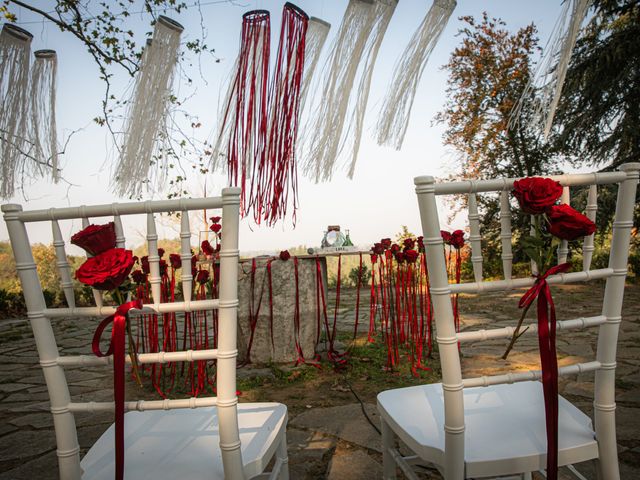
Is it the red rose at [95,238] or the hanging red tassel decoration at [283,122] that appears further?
the hanging red tassel decoration at [283,122]

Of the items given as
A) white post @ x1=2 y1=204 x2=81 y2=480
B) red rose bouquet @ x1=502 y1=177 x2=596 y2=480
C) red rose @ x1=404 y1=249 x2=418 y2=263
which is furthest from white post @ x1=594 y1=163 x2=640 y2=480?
red rose @ x1=404 y1=249 x2=418 y2=263

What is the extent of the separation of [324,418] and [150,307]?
56.7 inches

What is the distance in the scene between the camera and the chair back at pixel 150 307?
85 cm

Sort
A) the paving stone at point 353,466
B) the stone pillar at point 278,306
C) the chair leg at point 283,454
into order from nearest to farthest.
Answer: the chair leg at point 283,454 < the paving stone at point 353,466 < the stone pillar at point 278,306

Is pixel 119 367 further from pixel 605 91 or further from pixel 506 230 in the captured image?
pixel 605 91

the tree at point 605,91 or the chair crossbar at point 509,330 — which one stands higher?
the tree at point 605,91

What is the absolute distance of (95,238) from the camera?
86 cm

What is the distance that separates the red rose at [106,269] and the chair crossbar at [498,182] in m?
0.57

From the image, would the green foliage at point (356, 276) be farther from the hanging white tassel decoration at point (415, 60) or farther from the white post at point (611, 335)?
the white post at point (611, 335)

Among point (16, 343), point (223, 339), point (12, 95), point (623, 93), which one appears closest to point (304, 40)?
point (12, 95)

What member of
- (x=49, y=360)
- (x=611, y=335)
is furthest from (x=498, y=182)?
(x=49, y=360)

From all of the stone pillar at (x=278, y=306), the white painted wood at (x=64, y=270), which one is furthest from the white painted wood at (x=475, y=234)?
the stone pillar at (x=278, y=306)

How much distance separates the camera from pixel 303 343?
3029 millimetres

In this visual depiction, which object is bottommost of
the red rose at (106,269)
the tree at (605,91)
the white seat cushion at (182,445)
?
the white seat cushion at (182,445)
